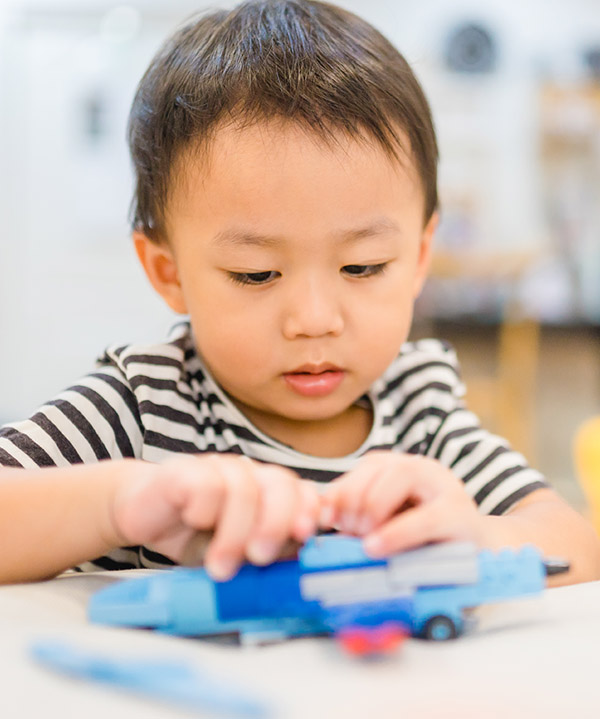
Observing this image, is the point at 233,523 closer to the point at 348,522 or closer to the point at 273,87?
the point at 348,522

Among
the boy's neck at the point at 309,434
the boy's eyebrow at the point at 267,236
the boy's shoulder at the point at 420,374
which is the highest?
the boy's eyebrow at the point at 267,236

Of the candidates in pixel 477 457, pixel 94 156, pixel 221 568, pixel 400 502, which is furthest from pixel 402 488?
pixel 94 156

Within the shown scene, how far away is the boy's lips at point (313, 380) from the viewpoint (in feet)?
2.64

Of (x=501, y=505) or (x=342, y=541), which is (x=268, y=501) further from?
(x=501, y=505)

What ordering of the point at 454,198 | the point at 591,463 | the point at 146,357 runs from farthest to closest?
the point at 454,198, the point at 591,463, the point at 146,357

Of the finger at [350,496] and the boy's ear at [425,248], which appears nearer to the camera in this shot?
the finger at [350,496]

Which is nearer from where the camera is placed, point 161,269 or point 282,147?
point 282,147

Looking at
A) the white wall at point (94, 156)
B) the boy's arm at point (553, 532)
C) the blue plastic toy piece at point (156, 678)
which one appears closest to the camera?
the blue plastic toy piece at point (156, 678)

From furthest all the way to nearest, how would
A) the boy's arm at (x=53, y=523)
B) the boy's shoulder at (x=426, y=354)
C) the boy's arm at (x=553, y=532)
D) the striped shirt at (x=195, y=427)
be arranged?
the boy's shoulder at (x=426, y=354), the striped shirt at (x=195, y=427), the boy's arm at (x=553, y=532), the boy's arm at (x=53, y=523)

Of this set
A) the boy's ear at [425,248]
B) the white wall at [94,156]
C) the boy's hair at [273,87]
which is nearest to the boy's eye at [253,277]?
the boy's hair at [273,87]

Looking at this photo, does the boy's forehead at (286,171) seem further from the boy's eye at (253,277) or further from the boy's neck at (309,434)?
the boy's neck at (309,434)

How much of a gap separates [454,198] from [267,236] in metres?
3.51

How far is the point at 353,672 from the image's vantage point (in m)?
0.38

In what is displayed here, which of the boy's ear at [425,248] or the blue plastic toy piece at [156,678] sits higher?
the boy's ear at [425,248]
